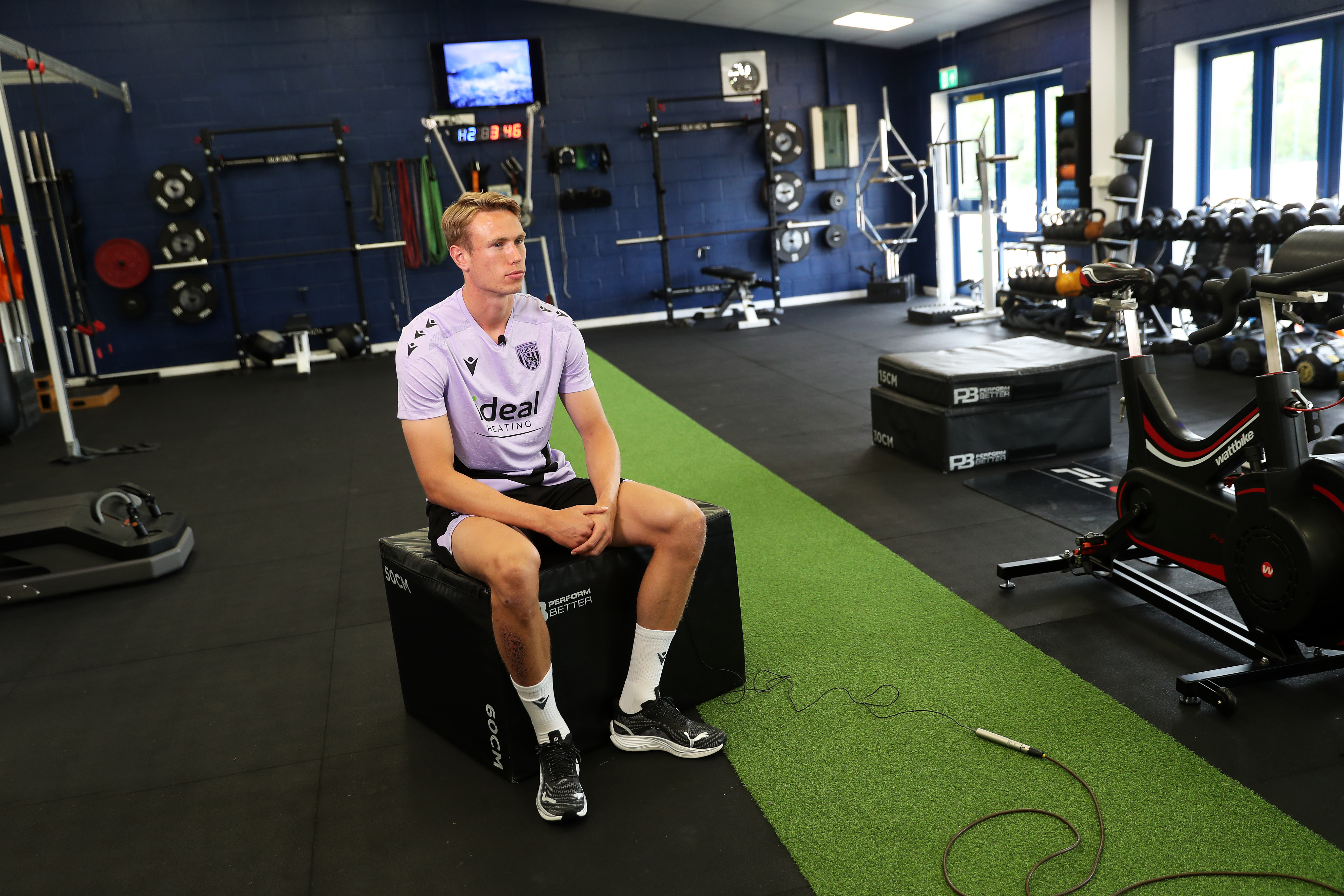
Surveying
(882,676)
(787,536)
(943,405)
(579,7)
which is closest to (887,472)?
(943,405)

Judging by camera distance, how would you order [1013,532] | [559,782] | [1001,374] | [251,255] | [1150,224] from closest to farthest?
[559,782], [1013,532], [1001,374], [1150,224], [251,255]

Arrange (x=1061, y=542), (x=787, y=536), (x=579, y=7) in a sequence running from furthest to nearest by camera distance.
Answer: (x=579, y=7)
(x=787, y=536)
(x=1061, y=542)

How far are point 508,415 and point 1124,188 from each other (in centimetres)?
576

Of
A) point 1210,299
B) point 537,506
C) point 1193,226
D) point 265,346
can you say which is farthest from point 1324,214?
point 265,346

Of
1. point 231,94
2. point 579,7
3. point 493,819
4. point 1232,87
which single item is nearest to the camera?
point 493,819

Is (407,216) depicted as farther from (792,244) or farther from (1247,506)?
(1247,506)

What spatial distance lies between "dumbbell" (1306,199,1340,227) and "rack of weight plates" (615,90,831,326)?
4.52 m

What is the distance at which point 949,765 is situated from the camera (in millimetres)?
2025

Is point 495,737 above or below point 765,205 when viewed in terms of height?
below

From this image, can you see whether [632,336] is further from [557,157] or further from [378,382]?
[378,382]

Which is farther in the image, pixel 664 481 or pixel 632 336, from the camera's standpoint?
pixel 632 336

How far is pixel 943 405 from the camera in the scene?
4.02m

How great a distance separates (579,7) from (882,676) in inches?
330

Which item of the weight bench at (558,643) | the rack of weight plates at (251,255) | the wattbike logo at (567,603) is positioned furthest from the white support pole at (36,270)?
the wattbike logo at (567,603)
